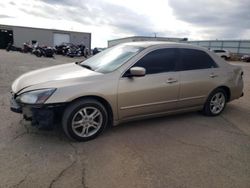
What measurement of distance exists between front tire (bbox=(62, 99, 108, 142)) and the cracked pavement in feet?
0.48

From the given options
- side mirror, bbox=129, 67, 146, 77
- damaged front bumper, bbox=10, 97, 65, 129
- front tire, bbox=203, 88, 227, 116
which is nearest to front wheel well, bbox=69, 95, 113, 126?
damaged front bumper, bbox=10, 97, 65, 129

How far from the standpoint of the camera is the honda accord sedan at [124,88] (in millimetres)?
3443

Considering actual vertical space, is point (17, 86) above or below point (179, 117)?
above

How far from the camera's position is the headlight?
10.9 ft

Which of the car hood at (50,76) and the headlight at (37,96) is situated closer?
the headlight at (37,96)

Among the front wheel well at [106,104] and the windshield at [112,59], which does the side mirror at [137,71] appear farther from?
the front wheel well at [106,104]

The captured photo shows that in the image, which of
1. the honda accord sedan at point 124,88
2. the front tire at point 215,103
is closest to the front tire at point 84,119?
the honda accord sedan at point 124,88

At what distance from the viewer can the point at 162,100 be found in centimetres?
427

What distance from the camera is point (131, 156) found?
129 inches

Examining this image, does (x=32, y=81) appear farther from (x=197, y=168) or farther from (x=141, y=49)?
(x=197, y=168)

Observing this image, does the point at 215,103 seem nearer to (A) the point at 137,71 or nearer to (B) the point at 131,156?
(A) the point at 137,71

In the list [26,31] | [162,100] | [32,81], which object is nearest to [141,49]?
[162,100]

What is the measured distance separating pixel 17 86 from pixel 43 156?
1282 millimetres

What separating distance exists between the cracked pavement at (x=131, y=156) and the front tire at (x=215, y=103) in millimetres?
500
